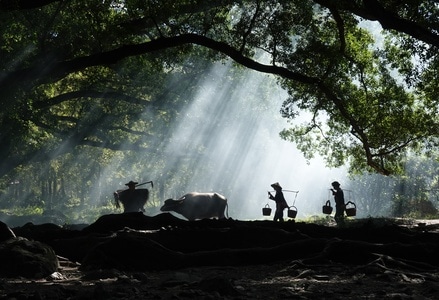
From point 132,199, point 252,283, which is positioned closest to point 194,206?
point 132,199

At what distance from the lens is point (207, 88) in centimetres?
3959

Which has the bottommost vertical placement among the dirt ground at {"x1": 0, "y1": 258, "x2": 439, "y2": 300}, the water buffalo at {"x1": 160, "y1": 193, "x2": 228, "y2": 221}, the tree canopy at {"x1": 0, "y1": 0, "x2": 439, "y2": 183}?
the dirt ground at {"x1": 0, "y1": 258, "x2": 439, "y2": 300}

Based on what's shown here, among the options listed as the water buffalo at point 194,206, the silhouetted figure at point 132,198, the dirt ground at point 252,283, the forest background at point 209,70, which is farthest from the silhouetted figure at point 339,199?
the dirt ground at point 252,283

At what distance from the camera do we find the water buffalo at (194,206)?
27625 millimetres

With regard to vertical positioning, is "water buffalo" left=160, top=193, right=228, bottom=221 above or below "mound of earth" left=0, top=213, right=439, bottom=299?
above

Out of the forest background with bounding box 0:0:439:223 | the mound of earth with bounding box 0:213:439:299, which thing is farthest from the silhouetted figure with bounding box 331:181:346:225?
the mound of earth with bounding box 0:213:439:299

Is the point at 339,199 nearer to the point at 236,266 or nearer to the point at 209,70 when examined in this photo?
the point at 236,266

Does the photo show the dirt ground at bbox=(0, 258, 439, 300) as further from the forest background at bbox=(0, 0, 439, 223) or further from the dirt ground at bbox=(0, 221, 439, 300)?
the forest background at bbox=(0, 0, 439, 223)

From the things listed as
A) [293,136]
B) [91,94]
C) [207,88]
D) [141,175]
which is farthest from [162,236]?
[141,175]

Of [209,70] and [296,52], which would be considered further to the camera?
[209,70]

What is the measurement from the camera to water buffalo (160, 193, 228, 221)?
90.6 ft

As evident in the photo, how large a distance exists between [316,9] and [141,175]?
56815mm

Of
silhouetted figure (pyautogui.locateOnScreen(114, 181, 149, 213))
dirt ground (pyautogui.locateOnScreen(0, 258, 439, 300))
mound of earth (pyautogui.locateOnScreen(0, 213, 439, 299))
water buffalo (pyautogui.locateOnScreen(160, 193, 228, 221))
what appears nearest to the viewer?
dirt ground (pyautogui.locateOnScreen(0, 258, 439, 300))

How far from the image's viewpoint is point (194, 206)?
28.0m
